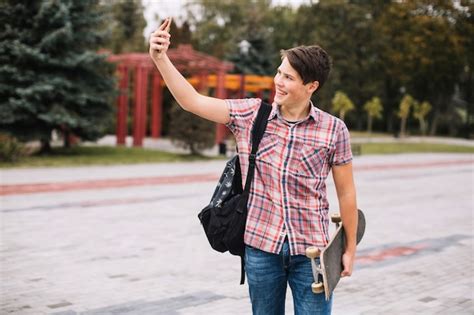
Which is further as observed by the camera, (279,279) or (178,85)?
(279,279)

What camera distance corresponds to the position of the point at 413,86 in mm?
62406

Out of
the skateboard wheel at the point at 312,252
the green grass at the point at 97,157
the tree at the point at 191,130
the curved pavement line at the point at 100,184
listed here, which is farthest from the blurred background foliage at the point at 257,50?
the skateboard wheel at the point at 312,252

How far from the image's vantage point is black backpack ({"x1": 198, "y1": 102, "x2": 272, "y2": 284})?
301 centimetres

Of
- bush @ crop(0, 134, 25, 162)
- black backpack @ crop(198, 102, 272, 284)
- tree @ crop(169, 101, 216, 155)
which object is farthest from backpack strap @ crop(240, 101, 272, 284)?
tree @ crop(169, 101, 216, 155)

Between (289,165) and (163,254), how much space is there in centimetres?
532

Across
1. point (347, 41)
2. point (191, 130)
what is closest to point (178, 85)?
point (191, 130)

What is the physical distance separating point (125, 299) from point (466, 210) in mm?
8781

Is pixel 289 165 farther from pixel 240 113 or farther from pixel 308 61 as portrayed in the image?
pixel 308 61

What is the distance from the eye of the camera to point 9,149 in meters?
19.3

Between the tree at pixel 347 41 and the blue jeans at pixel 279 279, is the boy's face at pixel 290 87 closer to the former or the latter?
the blue jeans at pixel 279 279

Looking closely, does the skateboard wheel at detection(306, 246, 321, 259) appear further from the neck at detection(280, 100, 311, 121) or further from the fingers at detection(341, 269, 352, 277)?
the neck at detection(280, 100, 311, 121)

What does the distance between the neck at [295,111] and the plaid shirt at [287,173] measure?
0.12 ft

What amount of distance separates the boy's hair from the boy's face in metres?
0.02

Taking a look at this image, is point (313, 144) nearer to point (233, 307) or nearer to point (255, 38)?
point (233, 307)
